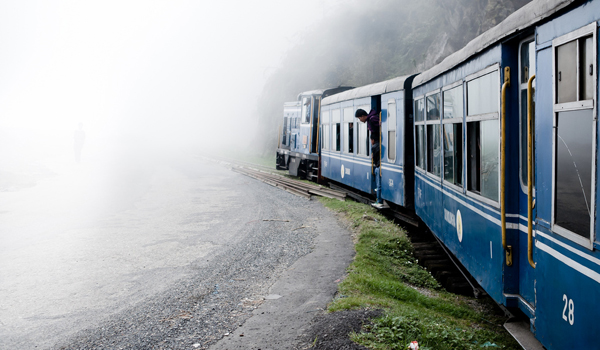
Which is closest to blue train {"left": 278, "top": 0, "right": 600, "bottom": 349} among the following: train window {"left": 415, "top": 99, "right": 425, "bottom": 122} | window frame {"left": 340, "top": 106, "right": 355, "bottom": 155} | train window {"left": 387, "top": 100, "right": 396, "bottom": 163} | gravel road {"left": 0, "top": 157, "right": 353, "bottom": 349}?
train window {"left": 415, "top": 99, "right": 425, "bottom": 122}

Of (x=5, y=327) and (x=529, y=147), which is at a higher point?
(x=529, y=147)

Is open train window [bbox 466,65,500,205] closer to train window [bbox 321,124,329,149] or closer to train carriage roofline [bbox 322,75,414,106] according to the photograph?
train carriage roofline [bbox 322,75,414,106]

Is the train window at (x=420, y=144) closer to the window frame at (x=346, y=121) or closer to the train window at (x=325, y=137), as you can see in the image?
the window frame at (x=346, y=121)

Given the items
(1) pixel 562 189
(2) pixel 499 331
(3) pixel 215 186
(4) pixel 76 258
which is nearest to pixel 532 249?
(1) pixel 562 189

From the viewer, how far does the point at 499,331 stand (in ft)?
19.3

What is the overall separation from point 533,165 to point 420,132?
215 inches

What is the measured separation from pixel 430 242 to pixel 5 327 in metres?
7.09

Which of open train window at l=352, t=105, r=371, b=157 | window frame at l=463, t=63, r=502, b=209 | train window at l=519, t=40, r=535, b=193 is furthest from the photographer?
open train window at l=352, t=105, r=371, b=157

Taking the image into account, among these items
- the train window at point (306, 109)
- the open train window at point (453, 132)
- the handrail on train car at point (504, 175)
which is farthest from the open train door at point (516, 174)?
the train window at point (306, 109)

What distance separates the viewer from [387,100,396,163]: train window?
11.8 m

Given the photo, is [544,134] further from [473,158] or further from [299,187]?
[299,187]

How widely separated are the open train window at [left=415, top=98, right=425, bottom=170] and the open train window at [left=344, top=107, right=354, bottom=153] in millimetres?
5223

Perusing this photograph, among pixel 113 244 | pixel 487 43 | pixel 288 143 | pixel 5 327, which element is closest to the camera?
pixel 487 43

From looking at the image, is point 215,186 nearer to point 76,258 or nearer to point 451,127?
Result: point 76,258
